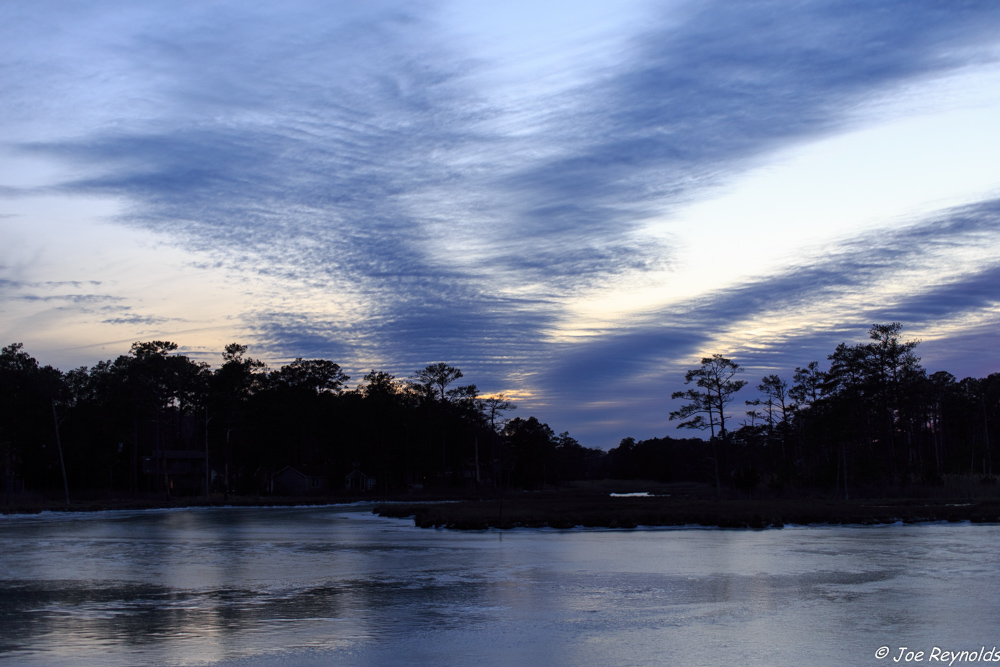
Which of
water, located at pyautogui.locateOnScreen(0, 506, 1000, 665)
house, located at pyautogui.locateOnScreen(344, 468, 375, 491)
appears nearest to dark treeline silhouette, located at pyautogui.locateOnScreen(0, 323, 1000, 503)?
house, located at pyautogui.locateOnScreen(344, 468, 375, 491)

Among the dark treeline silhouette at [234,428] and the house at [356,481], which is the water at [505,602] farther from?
the house at [356,481]

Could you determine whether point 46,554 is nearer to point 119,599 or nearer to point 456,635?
point 119,599

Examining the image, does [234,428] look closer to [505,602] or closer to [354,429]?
[354,429]

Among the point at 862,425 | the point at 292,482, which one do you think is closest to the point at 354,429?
the point at 292,482

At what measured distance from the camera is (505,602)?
47.3 ft

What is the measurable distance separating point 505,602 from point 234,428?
83915 mm

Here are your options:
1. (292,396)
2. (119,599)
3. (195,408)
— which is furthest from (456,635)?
(195,408)

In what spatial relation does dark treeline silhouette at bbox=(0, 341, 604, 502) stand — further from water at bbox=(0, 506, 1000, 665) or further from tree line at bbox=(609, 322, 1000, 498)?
water at bbox=(0, 506, 1000, 665)

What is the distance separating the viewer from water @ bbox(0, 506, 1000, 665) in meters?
10.3

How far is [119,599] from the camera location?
50.0ft

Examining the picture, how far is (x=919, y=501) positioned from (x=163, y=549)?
43132mm

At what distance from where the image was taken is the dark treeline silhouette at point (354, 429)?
220 feet

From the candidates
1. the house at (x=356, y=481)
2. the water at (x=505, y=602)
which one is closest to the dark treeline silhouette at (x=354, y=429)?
the house at (x=356, y=481)

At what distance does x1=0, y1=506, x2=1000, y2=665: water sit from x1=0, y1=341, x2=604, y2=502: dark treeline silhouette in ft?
191
